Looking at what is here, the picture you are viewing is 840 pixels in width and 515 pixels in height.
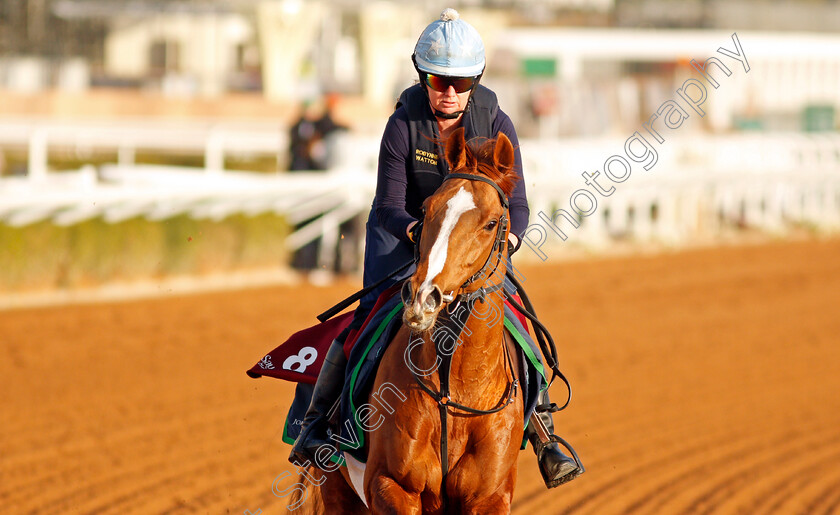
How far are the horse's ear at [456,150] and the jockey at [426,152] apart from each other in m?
0.20

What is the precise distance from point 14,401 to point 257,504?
288 cm

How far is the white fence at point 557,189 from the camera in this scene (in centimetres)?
1277

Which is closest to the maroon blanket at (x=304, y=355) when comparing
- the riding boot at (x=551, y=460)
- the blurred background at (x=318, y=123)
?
the riding boot at (x=551, y=460)

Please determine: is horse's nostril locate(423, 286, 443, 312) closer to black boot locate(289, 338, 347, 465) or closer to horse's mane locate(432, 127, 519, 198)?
horse's mane locate(432, 127, 519, 198)


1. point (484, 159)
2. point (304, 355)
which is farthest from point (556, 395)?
point (484, 159)

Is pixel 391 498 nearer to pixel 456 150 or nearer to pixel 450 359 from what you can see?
pixel 450 359

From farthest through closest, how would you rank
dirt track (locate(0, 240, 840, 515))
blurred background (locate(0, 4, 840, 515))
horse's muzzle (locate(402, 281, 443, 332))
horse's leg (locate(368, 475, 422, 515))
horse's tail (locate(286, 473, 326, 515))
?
blurred background (locate(0, 4, 840, 515)) → dirt track (locate(0, 240, 840, 515)) → horse's tail (locate(286, 473, 326, 515)) → horse's leg (locate(368, 475, 422, 515)) → horse's muzzle (locate(402, 281, 443, 332))

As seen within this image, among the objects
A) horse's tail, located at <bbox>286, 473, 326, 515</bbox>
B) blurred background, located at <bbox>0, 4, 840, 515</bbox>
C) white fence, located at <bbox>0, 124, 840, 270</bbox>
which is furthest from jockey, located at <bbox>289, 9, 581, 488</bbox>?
white fence, located at <bbox>0, 124, 840, 270</bbox>

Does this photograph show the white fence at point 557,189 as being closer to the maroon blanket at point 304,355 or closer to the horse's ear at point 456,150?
the maroon blanket at point 304,355

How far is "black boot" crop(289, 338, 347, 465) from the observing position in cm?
441

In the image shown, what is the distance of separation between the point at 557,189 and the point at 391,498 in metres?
13.8

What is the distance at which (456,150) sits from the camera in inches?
145

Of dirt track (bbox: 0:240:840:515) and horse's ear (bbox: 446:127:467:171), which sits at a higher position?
horse's ear (bbox: 446:127:467:171)

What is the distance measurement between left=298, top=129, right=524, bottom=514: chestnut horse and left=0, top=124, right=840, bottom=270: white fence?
13.4ft
